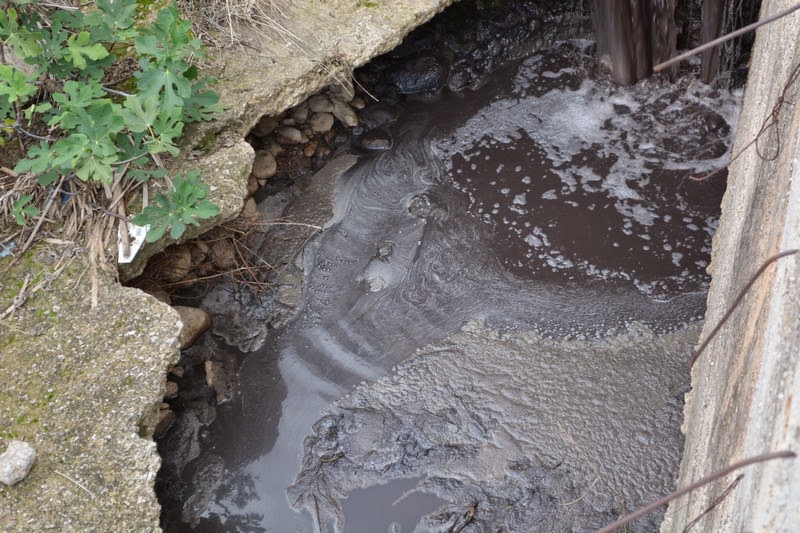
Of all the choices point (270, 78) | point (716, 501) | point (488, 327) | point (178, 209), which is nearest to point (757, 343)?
point (716, 501)

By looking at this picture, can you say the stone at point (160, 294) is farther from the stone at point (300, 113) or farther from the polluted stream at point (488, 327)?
the stone at point (300, 113)

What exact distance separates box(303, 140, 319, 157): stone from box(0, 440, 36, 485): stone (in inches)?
81.8

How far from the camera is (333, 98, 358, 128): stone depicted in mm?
3844

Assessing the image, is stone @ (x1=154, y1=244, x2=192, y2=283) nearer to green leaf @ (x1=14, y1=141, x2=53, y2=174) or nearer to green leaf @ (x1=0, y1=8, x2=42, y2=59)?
green leaf @ (x1=14, y1=141, x2=53, y2=174)

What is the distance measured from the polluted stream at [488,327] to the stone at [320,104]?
0.31 m

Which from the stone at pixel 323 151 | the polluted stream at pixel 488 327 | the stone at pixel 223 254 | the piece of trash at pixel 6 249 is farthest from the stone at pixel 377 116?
the piece of trash at pixel 6 249

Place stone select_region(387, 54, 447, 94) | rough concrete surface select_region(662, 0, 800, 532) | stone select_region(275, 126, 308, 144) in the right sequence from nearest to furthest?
rough concrete surface select_region(662, 0, 800, 532) < stone select_region(275, 126, 308, 144) < stone select_region(387, 54, 447, 94)

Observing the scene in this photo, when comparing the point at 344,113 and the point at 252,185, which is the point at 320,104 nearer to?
the point at 344,113

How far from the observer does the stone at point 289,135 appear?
370cm

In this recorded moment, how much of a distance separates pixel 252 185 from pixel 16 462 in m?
1.73

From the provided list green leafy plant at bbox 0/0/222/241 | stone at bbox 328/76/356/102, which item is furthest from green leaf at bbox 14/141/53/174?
stone at bbox 328/76/356/102

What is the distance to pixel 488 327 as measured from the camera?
125 inches

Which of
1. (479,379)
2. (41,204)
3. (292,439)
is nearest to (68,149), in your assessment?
(41,204)

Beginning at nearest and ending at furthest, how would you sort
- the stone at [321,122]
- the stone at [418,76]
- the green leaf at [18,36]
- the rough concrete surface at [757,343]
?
the rough concrete surface at [757,343] < the green leaf at [18,36] < the stone at [321,122] < the stone at [418,76]
